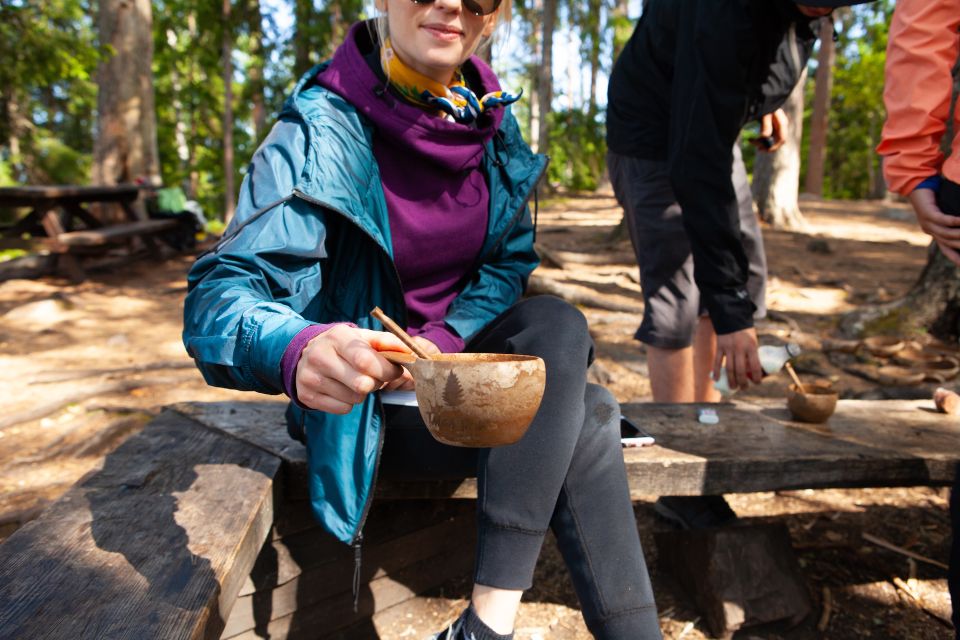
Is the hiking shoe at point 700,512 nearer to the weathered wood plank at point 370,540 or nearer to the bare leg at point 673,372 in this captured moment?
the bare leg at point 673,372

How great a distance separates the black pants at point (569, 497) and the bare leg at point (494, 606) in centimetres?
2

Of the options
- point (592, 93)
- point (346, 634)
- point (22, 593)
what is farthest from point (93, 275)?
point (592, 93)

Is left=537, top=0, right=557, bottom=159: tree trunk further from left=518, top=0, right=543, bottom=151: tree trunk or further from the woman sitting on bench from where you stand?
the woman sitting on bench

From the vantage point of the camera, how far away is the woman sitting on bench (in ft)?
4.59

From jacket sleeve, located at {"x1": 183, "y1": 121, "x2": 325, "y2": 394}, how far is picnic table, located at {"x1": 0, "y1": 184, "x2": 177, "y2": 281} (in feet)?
22.6

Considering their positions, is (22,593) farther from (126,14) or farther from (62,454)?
(126,14)

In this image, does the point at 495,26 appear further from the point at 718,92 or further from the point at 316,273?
the point at 316,273

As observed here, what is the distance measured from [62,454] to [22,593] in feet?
8.11

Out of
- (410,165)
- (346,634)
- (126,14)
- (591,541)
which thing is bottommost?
(346,634)

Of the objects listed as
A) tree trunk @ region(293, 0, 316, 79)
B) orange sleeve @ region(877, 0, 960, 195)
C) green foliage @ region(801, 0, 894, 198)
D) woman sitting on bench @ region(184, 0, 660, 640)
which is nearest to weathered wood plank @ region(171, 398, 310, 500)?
woman sitting on bench @ region(184, 0, 660, 640)

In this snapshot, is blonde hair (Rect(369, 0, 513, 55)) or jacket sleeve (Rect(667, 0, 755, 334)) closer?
blonde hair (Rect(369, 0, 513, 55))

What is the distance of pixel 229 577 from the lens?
4.21 ft

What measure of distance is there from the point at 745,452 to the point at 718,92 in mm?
1013

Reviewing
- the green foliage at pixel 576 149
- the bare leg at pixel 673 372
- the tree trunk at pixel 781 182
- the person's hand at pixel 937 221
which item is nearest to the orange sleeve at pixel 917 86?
the person's hand at pixel 937 221
